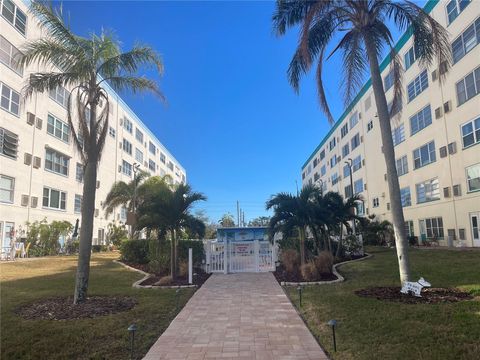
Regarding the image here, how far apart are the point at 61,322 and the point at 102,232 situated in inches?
1321

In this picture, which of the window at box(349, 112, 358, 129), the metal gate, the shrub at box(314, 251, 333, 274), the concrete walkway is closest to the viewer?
the concrete walkway

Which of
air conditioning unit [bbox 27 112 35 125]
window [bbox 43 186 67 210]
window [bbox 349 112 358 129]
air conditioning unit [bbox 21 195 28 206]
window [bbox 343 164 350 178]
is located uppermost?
window [bbox 349 112 358 129]

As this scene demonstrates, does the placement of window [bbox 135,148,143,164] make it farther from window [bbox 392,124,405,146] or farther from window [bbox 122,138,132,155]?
window [bbox 392,124,405,146]

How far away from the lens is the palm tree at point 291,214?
1584 centimetres

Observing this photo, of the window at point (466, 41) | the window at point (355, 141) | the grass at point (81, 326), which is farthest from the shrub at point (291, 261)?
the window at point (355, 141)

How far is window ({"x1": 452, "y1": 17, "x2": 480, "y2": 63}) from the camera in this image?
73.8 ft

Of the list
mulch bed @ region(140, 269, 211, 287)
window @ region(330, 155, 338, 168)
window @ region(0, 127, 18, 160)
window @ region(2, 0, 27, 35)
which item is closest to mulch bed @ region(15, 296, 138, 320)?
mulch bed @ region(140, 269, 211, 287)

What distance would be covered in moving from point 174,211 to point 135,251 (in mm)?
6264

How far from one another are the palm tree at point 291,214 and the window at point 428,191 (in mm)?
16484

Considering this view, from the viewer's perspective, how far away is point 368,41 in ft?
36.8

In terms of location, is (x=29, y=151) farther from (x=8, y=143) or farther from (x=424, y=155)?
(x=424, y=155)

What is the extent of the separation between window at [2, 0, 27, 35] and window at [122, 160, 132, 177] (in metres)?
23.7

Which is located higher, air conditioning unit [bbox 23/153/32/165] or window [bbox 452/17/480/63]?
window [bbox 452/17/480/63]

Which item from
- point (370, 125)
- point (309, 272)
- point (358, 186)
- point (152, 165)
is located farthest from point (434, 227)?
point (152, 165)
